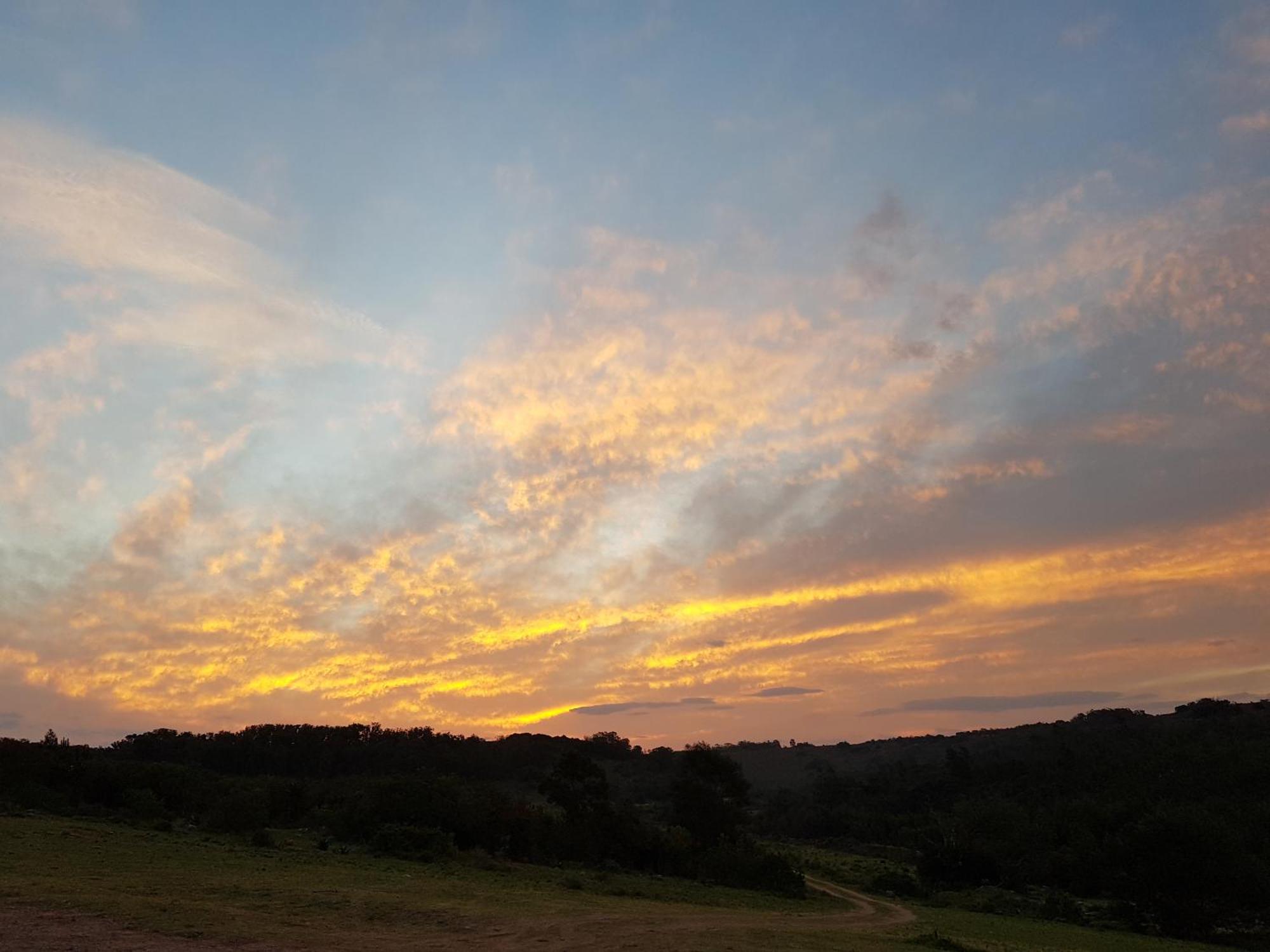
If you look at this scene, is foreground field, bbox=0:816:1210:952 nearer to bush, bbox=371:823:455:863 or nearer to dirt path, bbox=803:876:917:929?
dirt path, bbox=803:876:917:929

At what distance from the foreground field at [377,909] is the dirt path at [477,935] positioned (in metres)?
0.09

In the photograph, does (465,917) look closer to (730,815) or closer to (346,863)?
(346,863)

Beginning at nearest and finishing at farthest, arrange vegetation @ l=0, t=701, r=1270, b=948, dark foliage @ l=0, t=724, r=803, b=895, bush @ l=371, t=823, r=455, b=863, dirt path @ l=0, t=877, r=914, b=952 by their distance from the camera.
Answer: dirt path @ l=0, t=877, r=914, b=952
bush @ l=371, t=823, r=455, b=863
vegetation @ l=0, t=701, r=1270, b=948
dark foliage @ l=0, t=724, r=803, b=895

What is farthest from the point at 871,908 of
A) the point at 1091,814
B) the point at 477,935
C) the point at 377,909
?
the point at 1091,814

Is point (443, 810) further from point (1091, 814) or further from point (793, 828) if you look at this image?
point (793, 828)

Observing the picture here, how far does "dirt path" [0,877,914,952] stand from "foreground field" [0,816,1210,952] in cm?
9

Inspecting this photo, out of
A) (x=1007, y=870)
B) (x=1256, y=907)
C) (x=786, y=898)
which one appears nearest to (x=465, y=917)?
(x=786, y=898)

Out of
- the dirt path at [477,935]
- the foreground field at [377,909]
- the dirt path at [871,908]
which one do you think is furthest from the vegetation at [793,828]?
the dirt path at [477,935]

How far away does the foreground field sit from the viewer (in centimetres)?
2122

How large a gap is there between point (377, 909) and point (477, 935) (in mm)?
5043

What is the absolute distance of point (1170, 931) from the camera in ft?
154

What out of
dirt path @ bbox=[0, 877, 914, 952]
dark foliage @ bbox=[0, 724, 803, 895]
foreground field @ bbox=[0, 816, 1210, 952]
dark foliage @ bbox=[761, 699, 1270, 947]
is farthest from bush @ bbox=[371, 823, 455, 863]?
dark foliage @ bbox=[761, 699, 1270, 947]

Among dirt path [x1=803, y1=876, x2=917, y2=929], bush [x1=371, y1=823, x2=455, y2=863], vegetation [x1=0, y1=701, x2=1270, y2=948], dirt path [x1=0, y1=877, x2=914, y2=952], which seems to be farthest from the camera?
vegetation [x1=0, y1=701, x2=1270, y2=948]

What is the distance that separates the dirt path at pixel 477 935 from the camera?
1873cm
